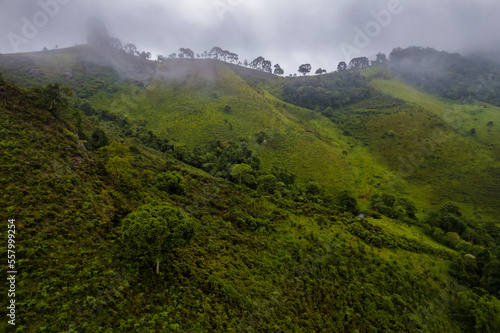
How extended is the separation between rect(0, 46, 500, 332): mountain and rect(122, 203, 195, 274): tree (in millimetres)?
630

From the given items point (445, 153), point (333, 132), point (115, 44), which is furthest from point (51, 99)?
point (115, 44)

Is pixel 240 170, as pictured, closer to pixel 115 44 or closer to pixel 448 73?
pixel 115 44

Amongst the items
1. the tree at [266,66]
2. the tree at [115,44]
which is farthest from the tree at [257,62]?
the tree at [115,44]

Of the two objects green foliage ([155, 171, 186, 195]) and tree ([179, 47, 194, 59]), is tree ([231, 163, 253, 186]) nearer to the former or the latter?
green foliage ([155, 171, 186, 195])

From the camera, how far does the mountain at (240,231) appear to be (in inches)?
599

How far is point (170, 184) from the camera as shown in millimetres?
31359

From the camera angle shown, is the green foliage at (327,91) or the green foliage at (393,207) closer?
the green foliage at (393,207)

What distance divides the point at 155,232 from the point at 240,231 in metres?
14.0

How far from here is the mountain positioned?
15.2m

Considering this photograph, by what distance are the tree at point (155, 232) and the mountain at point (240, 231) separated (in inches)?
24.8

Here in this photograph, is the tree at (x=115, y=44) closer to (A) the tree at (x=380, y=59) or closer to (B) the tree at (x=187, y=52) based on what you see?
(B) the tree at (x=187, y=52)

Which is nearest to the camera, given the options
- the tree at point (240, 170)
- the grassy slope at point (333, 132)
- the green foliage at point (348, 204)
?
the tree at point (240, 170)

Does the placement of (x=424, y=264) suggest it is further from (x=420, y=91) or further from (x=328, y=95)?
(x=420, y=91)

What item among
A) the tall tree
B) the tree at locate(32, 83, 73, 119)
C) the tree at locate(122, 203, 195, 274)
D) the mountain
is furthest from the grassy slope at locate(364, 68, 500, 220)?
the tall tree
